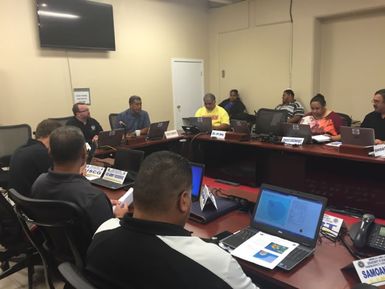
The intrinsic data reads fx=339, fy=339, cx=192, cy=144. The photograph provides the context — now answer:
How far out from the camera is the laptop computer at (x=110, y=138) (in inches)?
141

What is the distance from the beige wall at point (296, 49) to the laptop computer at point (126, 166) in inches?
159

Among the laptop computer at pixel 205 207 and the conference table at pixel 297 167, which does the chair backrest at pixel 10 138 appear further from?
the laptop computer at pixel 205 207

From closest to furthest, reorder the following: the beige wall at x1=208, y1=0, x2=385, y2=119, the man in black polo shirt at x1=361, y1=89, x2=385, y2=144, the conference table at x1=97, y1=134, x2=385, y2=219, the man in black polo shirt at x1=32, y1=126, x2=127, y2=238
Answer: the man in black polo shirt at x1=32, y1=126, x2=127, y2=238, the conference table at x1=97, y1=134, x2=385, y2=219, the man in black polo shirt at x1=361, y1=89, x2=385, y2=144, the beige wall at x1=208, y1=0, x2=385, y2=119

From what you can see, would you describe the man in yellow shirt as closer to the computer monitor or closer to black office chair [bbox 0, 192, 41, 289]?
the computer monitor

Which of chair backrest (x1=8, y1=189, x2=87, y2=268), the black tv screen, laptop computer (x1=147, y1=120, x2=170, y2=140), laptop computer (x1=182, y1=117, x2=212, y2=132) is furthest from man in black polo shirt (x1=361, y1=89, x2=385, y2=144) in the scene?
the black tv screen

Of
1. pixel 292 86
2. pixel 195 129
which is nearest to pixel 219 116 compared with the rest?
pixel 195 129

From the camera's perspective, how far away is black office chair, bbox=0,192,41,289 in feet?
6.86

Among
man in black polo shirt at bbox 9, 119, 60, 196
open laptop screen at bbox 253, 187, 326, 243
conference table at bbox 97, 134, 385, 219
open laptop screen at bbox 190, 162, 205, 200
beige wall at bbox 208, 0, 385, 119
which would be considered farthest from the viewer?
beige wall at bbox 208, 0, 385, 119

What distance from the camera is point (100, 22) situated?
5.17 metres

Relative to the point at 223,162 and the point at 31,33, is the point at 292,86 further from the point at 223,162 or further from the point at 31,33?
the point at 31,33

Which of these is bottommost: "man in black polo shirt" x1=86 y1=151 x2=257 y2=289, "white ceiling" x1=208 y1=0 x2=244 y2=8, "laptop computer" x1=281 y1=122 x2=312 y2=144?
"laptop computer" x1=281 y1=122 x2=312 y2=144

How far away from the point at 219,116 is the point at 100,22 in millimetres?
2314

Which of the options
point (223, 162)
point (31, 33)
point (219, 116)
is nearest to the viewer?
point (223, 162)

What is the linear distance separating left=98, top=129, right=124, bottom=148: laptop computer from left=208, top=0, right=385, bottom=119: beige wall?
11.4 feet
